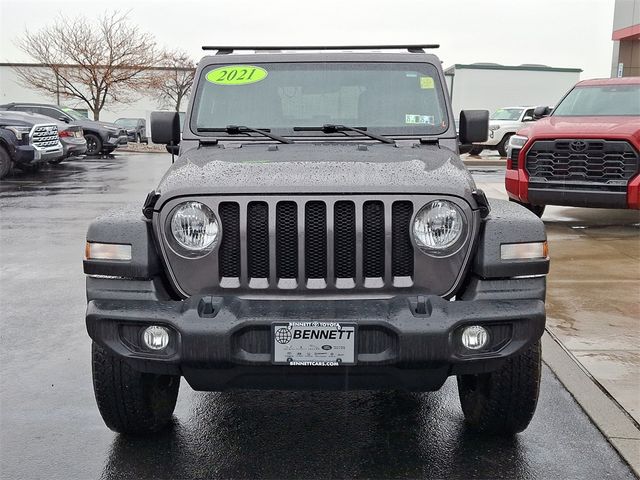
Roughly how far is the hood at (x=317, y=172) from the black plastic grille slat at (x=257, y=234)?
0.07 m

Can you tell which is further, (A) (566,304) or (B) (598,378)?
(A) (566,304)

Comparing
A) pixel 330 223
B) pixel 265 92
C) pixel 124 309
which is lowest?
pixel 124 309

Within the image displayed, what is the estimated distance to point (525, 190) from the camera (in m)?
9.23

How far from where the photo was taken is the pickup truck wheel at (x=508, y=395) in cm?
329

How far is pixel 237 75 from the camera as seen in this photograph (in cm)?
451

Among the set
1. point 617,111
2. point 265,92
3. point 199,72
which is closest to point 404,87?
point 265,92

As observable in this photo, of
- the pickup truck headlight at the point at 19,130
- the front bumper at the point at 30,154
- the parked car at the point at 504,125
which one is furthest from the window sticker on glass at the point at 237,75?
the parked car at the point at 504,125

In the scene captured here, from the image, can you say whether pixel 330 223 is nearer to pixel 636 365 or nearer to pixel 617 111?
pixel 636 365

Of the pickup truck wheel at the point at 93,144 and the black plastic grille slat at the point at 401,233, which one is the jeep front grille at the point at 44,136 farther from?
the black plastic grille slat at the point at 401,233

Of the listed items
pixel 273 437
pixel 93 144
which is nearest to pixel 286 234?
pixel 273 437

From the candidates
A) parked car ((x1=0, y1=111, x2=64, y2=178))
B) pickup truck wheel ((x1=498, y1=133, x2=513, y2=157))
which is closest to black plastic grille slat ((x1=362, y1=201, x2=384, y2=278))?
parked car ((x1=0, y1=111, x2=64, y2=178))

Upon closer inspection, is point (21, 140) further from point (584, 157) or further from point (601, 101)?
point (584, 157)

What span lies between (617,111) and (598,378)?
6.24 metres

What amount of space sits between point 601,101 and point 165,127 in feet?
23.5
